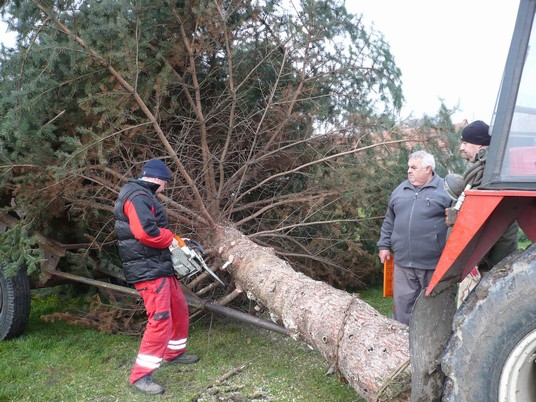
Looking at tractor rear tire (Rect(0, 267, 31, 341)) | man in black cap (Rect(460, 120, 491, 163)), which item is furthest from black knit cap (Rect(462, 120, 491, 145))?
tractor rear tire (Rect(0, 267, 31, 341))

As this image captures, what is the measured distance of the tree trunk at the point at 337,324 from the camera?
279cm

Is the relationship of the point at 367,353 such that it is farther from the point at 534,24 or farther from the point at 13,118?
the point at 13,118

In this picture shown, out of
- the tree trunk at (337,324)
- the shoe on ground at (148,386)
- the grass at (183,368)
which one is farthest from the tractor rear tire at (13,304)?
the tree trunk at (337,324)

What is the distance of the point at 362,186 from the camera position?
5598 millimetres

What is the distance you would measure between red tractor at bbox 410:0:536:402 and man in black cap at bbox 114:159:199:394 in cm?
225

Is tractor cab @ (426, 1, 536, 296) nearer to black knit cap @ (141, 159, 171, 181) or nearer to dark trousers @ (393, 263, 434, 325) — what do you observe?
dark trousers @ (393, 263, 434, 325)

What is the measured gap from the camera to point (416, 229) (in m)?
4.12

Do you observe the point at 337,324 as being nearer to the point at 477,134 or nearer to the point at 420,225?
the point at 420,225

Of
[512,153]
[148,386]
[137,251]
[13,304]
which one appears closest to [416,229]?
[512,153]

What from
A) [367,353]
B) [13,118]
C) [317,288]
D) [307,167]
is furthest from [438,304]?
[13,118]

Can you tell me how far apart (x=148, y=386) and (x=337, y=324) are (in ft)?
5.25

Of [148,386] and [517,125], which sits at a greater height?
[517,125]

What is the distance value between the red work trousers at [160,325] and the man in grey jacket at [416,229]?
1848mm

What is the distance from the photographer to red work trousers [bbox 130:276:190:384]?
3.97 metres
